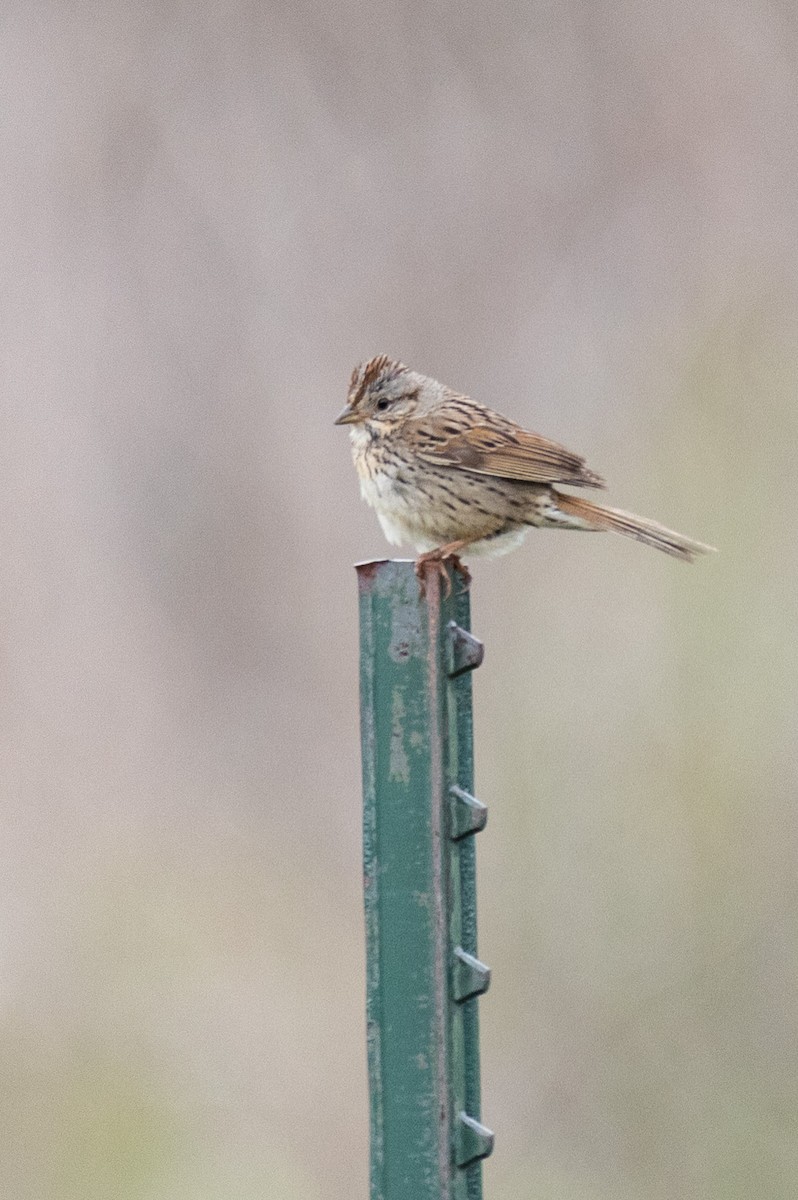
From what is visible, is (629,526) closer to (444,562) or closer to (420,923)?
(444,562)

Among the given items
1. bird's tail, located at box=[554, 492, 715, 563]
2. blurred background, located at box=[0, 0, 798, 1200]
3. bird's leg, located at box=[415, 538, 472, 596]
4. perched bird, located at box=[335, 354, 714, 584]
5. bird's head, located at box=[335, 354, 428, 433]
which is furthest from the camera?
blurred background, located at box=[0, 0, 798, 1200]

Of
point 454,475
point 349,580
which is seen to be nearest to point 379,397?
point 454,475

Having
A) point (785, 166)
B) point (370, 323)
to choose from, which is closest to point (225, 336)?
point (370, 323)

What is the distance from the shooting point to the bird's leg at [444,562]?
2.61 metres

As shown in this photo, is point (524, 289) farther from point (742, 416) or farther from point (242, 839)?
point (242, 839)

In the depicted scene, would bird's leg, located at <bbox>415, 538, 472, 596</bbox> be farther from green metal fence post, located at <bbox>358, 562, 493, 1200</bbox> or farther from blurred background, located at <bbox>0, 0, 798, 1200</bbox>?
blurred background, located at <bbox>0, 0, 798, 1200</bbox>

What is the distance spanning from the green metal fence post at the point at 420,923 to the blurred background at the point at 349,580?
→ 129 inches

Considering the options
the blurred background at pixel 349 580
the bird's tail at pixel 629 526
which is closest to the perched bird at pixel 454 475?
the bird's tail at pixel 629 526

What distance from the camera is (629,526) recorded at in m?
4.40

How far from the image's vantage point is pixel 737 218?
258 inches

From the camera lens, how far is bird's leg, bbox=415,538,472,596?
103 inches

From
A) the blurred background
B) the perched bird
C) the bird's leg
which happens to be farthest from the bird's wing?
the blurred background

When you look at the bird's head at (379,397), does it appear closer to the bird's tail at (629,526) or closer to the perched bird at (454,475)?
the perched bird at (454,475)

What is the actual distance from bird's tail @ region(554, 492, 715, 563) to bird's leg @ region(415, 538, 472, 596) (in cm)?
28
